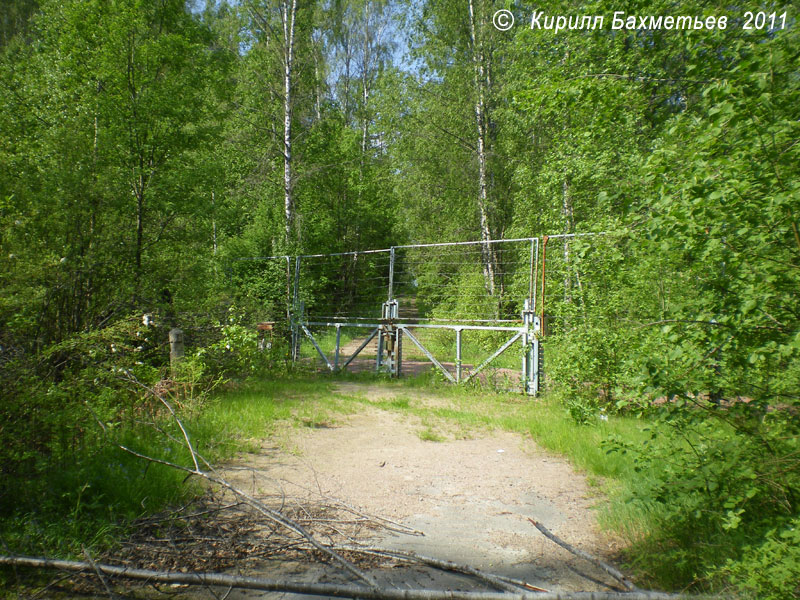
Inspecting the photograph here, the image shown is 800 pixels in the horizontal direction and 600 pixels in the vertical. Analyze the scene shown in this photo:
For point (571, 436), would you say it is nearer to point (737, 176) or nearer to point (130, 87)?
point (737, 176)

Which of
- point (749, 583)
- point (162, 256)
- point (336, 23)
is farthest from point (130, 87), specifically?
point (336, 23)

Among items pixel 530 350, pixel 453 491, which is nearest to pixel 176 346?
pixel 453 491

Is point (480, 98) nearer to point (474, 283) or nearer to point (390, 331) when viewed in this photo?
point (474, 283)

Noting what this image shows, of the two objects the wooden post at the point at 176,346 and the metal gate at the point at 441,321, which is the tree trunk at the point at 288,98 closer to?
the metal gate at the point at 441,321

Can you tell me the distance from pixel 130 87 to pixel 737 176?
916 cm

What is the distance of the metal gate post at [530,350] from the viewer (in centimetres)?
813

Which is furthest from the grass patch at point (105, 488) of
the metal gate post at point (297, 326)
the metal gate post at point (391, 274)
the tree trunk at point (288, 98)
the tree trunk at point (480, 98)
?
the tree trunk at point (480, 98)

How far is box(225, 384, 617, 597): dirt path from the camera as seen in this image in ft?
10.2

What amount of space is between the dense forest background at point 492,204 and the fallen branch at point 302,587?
0.67m

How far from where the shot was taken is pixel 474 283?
1478 cm

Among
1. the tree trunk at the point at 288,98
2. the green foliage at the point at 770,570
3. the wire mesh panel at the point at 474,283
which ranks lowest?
the green foliage at the point at 770,570

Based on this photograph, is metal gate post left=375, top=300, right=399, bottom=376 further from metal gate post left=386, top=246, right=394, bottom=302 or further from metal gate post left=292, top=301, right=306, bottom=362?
metal gate post left=292, top=301, right=306, bottom=362

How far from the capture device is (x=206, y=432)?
5406 millimetres

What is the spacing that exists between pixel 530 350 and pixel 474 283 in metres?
6.68
